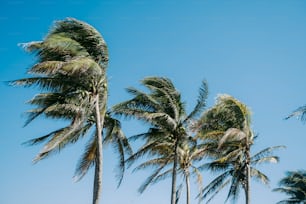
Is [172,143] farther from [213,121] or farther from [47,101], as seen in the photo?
[47,101]

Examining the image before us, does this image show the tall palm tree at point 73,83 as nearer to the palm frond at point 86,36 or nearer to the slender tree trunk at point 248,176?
the palm frond at point 86,36

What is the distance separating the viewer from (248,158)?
1015 inches

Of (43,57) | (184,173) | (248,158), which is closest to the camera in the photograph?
(43,57)

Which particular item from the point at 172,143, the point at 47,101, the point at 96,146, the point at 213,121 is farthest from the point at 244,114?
Result: the point at 47,101

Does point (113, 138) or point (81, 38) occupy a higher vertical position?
point (81, 38)

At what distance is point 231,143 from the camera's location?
25.8 metres

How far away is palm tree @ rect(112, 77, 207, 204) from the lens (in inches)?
906

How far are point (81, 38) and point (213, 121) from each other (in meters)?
8.86

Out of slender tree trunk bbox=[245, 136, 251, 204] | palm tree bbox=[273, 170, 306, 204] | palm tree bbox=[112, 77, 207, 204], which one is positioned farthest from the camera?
palm tree bbox=[273, 170, 306, 204]

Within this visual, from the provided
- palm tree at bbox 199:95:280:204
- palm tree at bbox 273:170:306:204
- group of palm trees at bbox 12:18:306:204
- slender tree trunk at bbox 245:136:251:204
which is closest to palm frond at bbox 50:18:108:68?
group of palm trees at bbox 12:18:306:204

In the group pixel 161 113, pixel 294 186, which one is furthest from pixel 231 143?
pixel 294 186

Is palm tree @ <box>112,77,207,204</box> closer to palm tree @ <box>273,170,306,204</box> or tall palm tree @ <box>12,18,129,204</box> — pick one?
tall palm tree @ <box>12,18,129,204</box>

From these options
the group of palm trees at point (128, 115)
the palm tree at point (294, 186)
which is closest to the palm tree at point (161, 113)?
the group of palm trees at point (128, 115)

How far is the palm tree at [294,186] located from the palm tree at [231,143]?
48.2 ft
